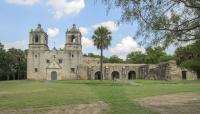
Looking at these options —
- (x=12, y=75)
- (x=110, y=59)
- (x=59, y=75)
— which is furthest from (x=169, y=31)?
(x=110, y=59)

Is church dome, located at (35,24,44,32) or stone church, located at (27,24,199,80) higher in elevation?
church dome, located at (35,24,44,32)

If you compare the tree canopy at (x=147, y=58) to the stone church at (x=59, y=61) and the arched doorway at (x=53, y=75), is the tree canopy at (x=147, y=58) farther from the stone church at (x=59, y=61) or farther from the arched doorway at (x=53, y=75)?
the arched doorway at (x=53, y=75)

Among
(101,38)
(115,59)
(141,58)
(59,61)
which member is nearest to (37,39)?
(59,61)

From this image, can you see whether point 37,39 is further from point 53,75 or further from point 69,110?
point 69,110

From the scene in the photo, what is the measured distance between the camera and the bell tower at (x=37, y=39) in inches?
2323

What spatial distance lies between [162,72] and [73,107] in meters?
38.4

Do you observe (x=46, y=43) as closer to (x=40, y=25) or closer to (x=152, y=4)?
(x=40, y=25)

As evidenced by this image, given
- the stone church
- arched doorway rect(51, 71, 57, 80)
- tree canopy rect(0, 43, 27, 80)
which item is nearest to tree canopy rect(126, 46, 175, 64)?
the stone church

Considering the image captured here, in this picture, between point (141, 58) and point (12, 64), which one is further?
point (141, 58)

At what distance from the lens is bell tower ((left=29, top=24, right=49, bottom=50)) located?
59000mm

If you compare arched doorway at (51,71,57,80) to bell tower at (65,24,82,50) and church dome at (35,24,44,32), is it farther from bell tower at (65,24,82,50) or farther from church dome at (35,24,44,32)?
church dome at (35,24,44,32)

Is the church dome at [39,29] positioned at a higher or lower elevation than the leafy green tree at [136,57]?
higher

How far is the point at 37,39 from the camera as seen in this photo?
5953 cm

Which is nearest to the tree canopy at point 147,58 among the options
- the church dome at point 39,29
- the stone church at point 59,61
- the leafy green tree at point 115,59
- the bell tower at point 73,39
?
the leafy green tree at point 115,59
